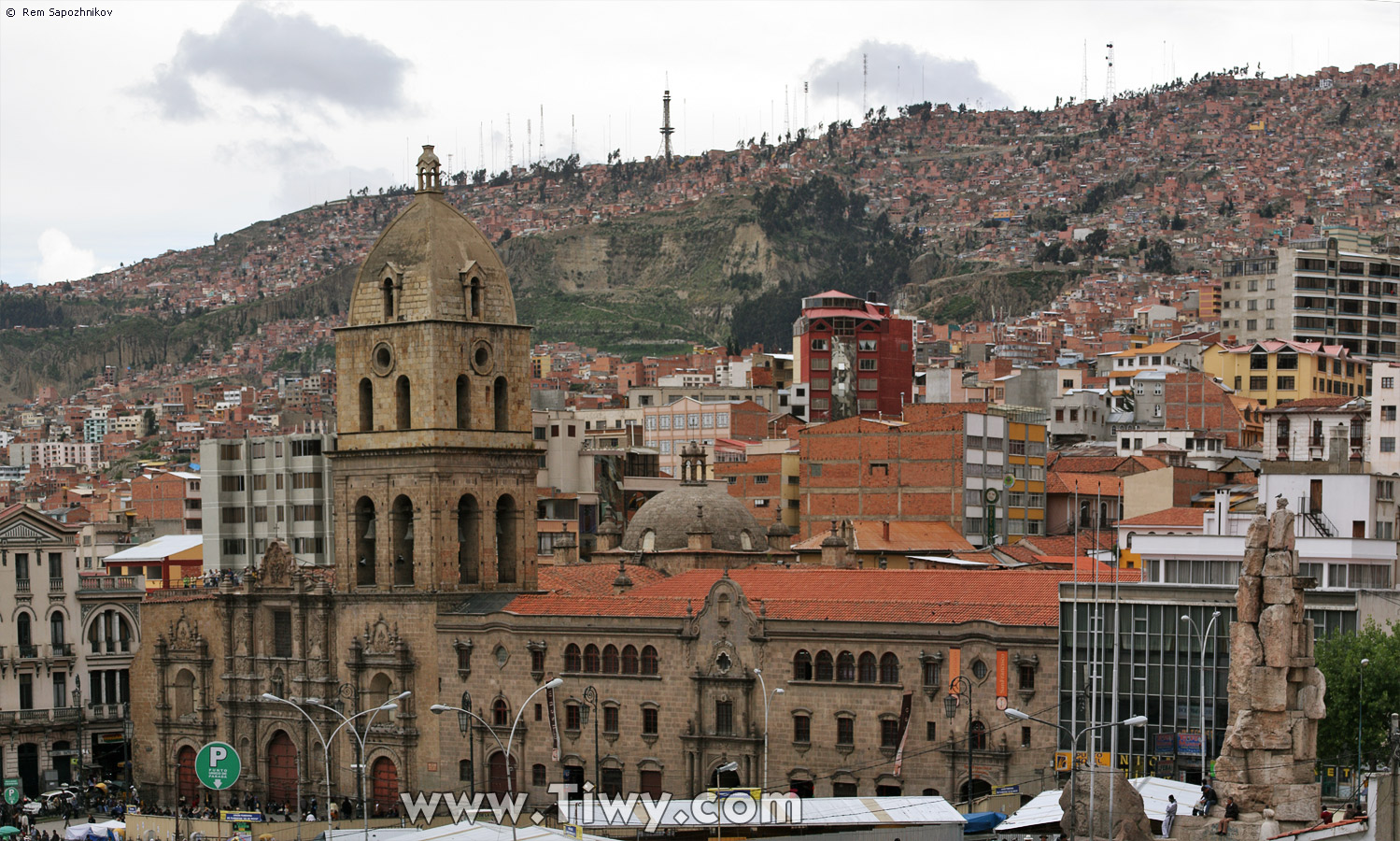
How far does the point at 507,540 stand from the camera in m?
80.8

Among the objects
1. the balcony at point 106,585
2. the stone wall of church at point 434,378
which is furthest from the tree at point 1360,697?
the balcony at point 106,585

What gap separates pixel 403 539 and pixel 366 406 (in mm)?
5110

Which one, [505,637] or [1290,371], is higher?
[1290,371]

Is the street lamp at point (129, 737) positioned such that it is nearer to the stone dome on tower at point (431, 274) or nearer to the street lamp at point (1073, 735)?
the stone dome on tower at point (431, 274)

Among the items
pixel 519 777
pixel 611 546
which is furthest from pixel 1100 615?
pixel 611 546

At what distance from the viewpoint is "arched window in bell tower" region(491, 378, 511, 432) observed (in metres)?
80.4

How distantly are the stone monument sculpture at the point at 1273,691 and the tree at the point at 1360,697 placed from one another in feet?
54.2

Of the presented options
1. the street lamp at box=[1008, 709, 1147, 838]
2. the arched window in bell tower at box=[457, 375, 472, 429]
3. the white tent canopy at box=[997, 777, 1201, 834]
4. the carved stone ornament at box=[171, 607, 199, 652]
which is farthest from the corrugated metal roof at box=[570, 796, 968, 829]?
the carved stone ornament at box=[171, 607, 199, 652]

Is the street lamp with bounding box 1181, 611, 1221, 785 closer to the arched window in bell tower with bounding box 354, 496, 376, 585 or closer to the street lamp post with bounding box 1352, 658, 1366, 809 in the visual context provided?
the street lamp post with bounding box 1352, 658, 1366, 809

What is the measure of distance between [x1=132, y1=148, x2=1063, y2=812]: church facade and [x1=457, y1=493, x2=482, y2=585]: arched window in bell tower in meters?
0.12

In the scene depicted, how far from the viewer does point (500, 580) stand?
8038cm

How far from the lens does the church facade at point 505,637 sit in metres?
67.2

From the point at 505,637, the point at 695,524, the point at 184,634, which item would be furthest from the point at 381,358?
the point at 695,524

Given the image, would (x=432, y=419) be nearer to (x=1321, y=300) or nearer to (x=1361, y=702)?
(x=1361, y=702)
